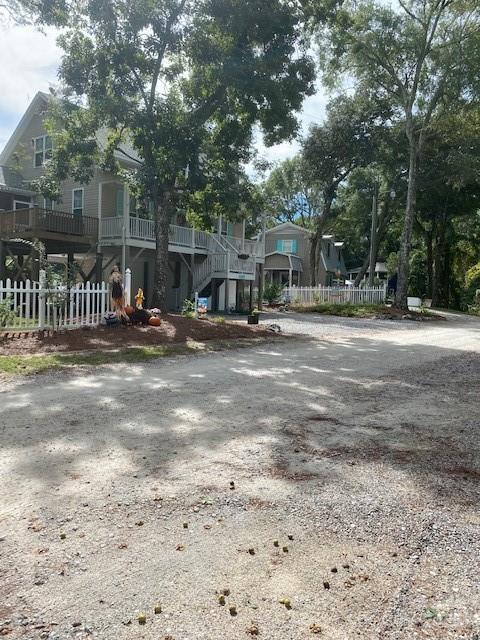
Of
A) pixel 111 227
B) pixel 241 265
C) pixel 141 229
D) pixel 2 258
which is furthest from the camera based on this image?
pixel 241 265

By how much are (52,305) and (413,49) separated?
21.0m

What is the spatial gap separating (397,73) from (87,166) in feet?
54.3

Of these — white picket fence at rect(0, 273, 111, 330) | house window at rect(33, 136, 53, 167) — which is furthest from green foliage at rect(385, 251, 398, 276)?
white picket fence at rect(0, 273, 111, 330)

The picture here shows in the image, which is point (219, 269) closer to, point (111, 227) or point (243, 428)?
point (111, 227)

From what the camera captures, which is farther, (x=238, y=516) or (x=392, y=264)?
(x=392, y=264)

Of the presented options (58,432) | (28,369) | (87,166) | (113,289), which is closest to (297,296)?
(87,166)

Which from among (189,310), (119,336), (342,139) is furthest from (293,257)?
(119,336)

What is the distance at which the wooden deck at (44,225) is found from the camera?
1898 centimetres

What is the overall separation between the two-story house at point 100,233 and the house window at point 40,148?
1.8 inches

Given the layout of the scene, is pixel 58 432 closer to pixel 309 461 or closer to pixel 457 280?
pixel 309 461

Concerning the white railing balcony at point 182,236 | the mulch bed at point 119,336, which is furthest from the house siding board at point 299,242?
the mulch bed at point 119,336

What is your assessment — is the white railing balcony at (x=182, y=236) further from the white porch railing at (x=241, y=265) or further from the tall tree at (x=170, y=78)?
the tall tree at (x=170, y=78)

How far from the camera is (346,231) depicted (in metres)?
49.4

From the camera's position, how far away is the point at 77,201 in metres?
23.5
